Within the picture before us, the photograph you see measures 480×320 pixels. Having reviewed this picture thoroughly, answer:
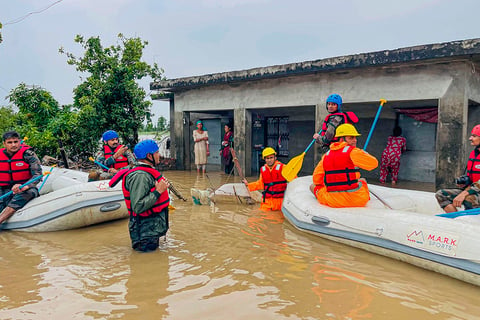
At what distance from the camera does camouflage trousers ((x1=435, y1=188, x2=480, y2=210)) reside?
383cm

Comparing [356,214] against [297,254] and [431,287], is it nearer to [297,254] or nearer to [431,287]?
[297,254]

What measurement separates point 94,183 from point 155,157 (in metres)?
1.88

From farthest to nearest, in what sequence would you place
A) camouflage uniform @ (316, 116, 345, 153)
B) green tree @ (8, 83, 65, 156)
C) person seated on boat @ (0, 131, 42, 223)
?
green tree @ (8, 83, 65, 156), camouflage uniform @ (316, 116, 345, 153), person seated on boat @ (0, 131, 42, 223)

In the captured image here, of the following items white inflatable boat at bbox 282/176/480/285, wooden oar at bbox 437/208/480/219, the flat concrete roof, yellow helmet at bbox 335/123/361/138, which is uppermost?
the flat concrete roof

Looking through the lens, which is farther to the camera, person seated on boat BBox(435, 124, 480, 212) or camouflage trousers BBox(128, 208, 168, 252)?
person seated on boat BBox(435, 124, 480, 212)

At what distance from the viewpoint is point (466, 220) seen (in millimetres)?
3316

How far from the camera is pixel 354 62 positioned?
698cm

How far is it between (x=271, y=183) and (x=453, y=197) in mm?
2547

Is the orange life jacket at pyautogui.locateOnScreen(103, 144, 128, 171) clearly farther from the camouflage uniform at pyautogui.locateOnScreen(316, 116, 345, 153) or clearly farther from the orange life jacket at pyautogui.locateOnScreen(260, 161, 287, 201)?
the camouflage uniform at pyautogui.locateOnScreen(316, 116, 345, 153)

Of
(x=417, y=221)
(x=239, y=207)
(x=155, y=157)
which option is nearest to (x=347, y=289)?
(x=417, y=221)

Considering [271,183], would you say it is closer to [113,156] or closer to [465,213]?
[113,156]

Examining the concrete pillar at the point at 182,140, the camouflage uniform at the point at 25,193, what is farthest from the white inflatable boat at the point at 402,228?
the concrete pillar at the point at 182,140

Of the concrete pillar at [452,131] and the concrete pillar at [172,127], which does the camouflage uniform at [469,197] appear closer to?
the concrete pillar at [452,131]

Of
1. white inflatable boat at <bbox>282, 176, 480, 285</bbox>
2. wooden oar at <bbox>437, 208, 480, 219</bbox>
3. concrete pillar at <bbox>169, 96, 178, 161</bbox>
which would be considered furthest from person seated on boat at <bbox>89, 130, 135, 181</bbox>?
concrete pillar at <bbox>169, 96, 178, 161</bbox>
